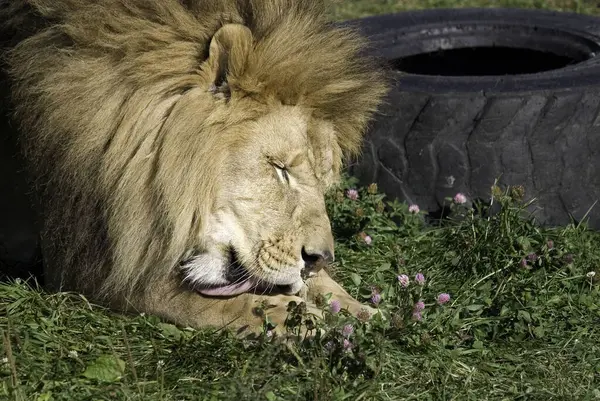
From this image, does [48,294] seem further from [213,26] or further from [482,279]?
[482,279]

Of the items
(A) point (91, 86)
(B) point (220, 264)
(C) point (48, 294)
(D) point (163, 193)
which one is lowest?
(C) point (48, 294)

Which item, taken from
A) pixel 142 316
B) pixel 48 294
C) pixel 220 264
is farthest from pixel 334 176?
pixel 48 294

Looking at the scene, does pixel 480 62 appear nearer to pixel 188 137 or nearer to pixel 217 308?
pixel 217 308

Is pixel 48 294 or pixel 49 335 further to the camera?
pixel 48 294

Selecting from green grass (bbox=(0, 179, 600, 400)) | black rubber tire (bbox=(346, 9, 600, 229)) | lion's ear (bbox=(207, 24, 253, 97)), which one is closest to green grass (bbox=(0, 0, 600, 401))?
green grass (bbox=(0, 179, 600, 400))

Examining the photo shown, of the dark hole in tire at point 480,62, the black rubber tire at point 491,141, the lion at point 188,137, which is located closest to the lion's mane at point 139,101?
the lion at point 188,137

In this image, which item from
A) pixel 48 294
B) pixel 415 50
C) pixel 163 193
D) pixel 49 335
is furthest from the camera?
pixel 415 50

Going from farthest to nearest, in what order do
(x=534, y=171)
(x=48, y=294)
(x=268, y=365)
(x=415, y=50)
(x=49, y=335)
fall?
1. (x=415, y=50)
2. (x=534, y=171)
3. (x=48, y=294)
4. (x=49, y=335)
5. (x=268, y=365)

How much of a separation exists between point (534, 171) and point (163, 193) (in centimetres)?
188

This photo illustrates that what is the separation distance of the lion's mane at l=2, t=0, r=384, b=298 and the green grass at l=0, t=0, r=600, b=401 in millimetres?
297

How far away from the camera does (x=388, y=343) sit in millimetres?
3625

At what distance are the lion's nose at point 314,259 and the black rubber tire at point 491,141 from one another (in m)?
1.24

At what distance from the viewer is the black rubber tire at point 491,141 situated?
465cm

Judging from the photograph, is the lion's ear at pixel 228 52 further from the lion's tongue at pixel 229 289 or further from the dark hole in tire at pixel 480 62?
the dark hole in tire at pixel 480 62
